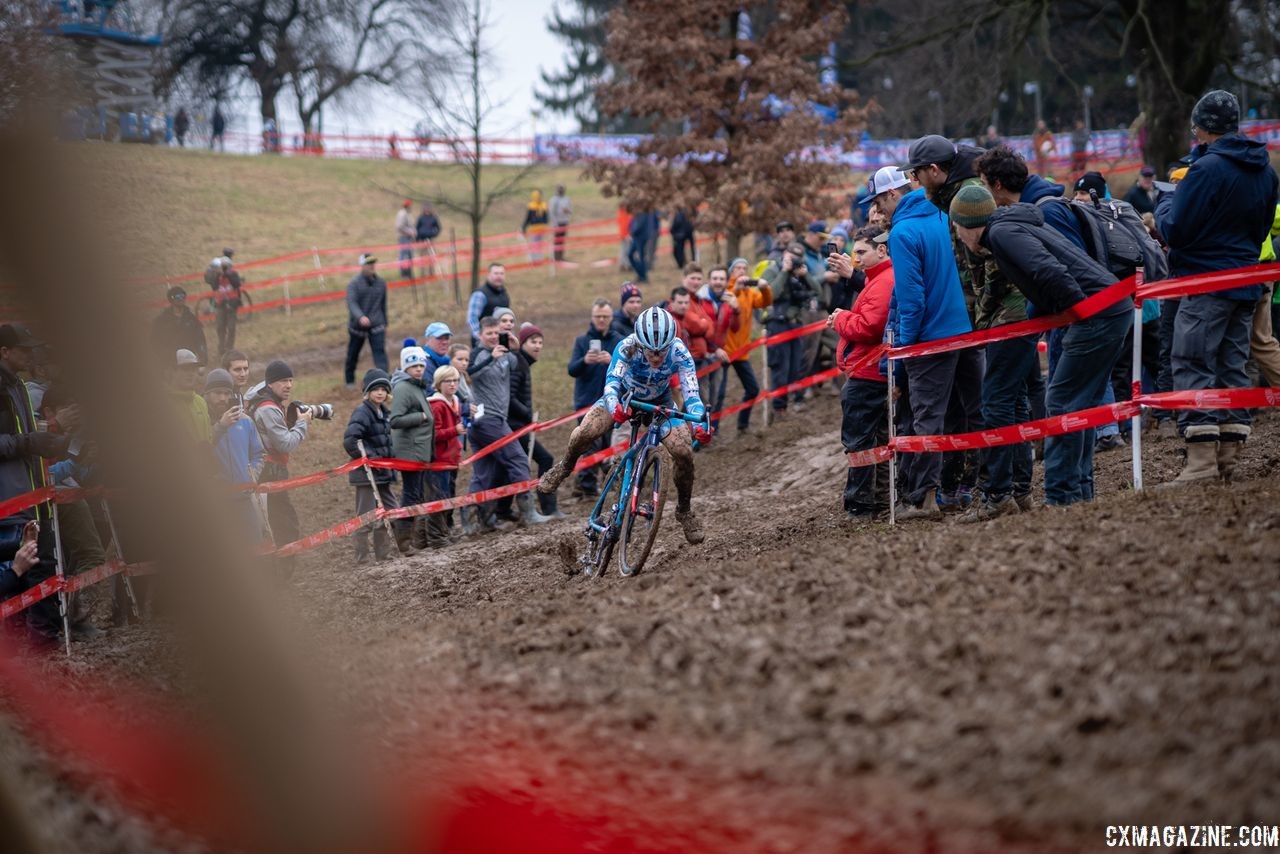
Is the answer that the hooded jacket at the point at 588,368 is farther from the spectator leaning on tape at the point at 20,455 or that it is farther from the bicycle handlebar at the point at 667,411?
the spectator leaning on tape at the point at 20,455

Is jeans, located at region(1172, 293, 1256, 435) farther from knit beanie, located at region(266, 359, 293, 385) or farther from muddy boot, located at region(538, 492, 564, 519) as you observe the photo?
knit beanie, located at region(266, 359, 293, 385)

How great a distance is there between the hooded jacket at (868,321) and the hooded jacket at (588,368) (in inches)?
198

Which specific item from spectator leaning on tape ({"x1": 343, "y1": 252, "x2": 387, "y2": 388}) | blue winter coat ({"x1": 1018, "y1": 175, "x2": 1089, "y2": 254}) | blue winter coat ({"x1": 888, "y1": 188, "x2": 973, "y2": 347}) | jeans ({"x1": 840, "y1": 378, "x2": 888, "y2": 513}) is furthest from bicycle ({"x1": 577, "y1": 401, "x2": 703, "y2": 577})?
spectator leaning on tape ({"x1": 343, "y1": 252, "x2": 387, "y2": 388})

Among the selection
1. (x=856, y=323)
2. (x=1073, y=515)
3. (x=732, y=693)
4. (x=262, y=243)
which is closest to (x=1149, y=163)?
(x=856, y=323)

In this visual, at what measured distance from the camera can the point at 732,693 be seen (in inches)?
227

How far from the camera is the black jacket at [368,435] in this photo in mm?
13164

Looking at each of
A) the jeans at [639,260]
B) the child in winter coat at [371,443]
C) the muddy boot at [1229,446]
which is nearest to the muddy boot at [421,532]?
the child in winter coat at [371,443]

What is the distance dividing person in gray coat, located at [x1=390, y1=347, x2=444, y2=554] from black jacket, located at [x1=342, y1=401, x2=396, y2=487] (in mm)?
140

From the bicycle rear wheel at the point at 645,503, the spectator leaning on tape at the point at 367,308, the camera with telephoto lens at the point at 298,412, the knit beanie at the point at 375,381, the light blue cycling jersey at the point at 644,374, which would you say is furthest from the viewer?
the spectator leaning on tape at the point at 367,308

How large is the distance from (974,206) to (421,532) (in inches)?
297

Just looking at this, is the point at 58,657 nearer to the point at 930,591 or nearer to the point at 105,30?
the point at 930,591

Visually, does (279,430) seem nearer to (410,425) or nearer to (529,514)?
(410,425)

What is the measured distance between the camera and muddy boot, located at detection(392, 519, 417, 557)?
1334 centimetres

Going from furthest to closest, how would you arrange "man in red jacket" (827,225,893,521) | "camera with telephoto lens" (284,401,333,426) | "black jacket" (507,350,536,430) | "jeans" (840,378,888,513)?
"black jacket" (507,350,536,430) < "camera with telephoto lens" (284,401,333,426) < "jeans" (840,378,888,513) < "man in red jacket" (827,225,893,521)
